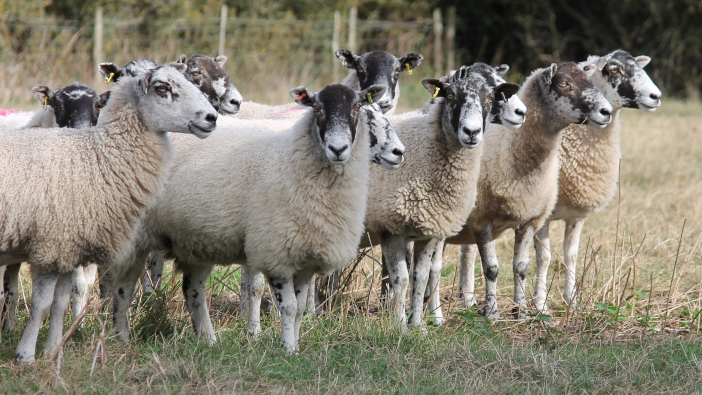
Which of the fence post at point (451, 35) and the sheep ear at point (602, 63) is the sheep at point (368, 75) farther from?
the fence post at point (451, 35)

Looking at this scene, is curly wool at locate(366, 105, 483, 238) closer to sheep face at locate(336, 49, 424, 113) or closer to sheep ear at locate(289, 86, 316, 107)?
sheep ear at locate(289, 86, 316, 107)

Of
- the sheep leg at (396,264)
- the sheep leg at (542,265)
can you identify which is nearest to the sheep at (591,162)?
the sheep leg at (542,265)

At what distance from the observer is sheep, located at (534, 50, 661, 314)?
20.1 ft

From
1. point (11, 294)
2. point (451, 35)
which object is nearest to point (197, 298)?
point (11, 294)

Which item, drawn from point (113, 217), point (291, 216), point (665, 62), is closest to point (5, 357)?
point (113, 217)

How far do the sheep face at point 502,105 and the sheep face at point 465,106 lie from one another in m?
0.13

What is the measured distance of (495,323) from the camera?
532 cm

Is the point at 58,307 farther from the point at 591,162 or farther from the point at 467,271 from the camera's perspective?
the point at 591,162

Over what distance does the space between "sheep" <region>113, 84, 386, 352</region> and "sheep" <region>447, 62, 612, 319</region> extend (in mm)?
1393

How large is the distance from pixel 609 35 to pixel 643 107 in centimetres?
1547

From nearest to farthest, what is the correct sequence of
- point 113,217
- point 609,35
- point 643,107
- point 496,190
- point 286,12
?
point 113,217, point 496,190, point 643,107, point 286,12, point 609,35

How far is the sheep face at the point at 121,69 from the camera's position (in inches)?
212

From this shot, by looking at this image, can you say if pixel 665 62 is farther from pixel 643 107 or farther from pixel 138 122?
pixel 138 122

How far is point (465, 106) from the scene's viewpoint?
16.8ft
